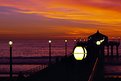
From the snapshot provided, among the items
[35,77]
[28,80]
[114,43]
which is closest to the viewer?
[28,80]

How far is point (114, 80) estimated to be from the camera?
3944 cm

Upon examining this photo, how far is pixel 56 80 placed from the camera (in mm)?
23375

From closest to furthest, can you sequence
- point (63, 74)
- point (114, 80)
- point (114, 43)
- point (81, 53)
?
1. point (81, 53)
2. point (63, 74)
3. point (114, 80)
4. point (114, 43)

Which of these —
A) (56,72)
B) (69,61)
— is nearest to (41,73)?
(56,72)

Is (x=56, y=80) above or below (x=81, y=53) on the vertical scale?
below

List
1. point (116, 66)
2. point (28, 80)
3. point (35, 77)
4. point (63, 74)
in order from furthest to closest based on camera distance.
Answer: point (116, 66) < point (63, 74) < point (35, 77) < point (28, 80)

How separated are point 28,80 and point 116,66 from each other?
56.3 meters

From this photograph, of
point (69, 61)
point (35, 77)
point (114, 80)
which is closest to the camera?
point (35, 77)

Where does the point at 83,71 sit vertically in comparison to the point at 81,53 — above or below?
below

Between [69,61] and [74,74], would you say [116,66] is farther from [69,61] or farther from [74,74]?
[74,74]

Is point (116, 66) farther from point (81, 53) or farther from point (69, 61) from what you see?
point (81, 53)

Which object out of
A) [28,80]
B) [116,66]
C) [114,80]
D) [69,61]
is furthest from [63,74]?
[116,66]

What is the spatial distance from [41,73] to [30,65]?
66.8 metres

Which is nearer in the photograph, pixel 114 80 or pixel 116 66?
pixel 114 80
